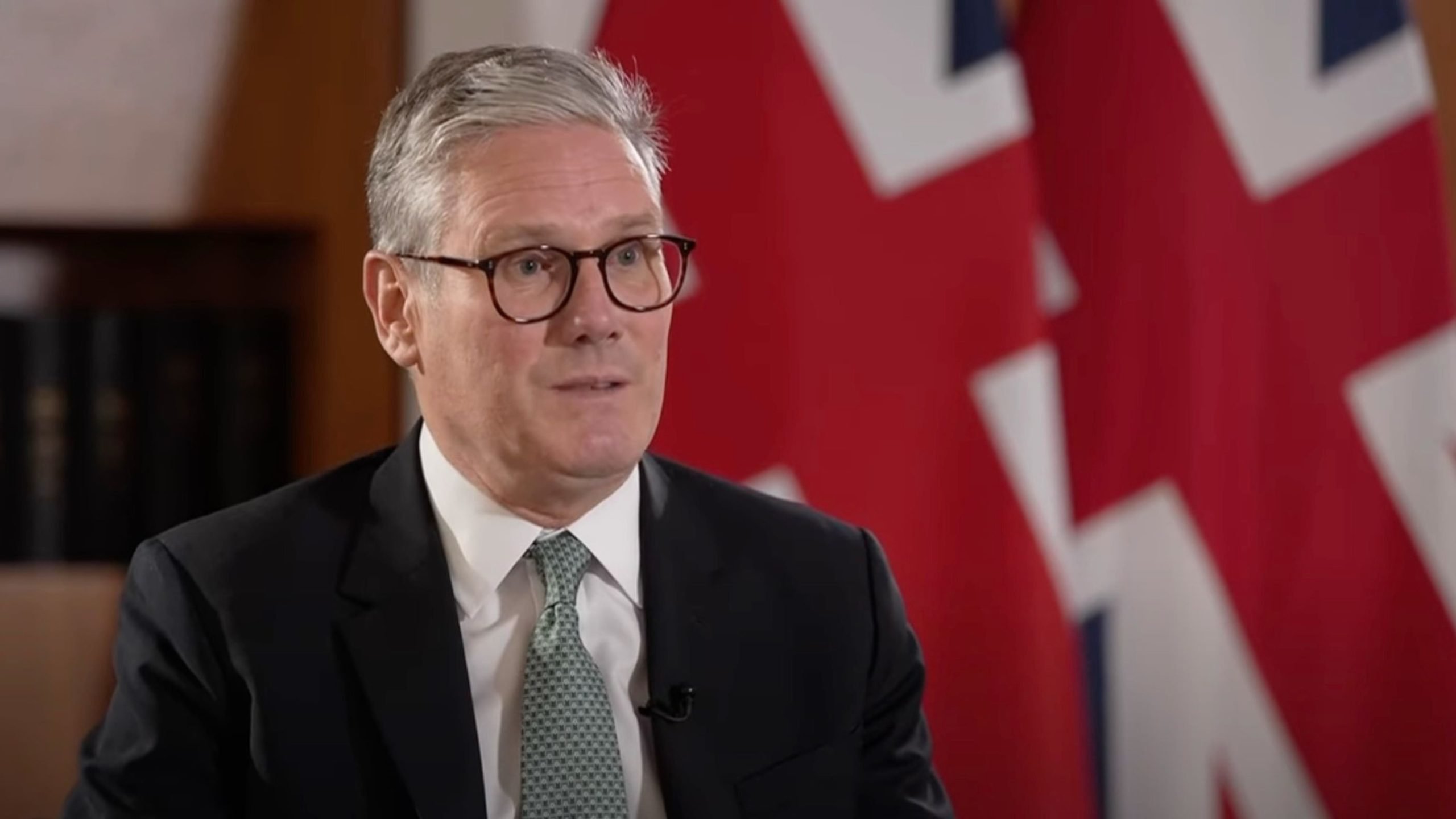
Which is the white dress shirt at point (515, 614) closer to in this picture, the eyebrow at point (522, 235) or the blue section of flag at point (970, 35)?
the eyebrow at point (522, 235)

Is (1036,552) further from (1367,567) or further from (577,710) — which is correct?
(577,710)

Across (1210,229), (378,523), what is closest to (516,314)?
Result: (378,523)

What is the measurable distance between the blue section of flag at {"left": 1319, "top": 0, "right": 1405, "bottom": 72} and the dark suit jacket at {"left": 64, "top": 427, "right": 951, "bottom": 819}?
1398 mm

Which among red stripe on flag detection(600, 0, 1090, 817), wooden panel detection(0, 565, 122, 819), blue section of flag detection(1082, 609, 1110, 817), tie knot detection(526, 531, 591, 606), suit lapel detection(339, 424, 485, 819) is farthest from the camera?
blue section of flag detection(1082, 609, 1110, 817)

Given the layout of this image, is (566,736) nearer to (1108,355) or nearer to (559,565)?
(559,565)

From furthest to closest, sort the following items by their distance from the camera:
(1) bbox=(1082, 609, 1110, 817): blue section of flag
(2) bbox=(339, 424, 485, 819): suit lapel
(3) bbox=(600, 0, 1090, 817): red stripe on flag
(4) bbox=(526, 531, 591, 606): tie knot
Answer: (1) bbox=(1082, 609, 1110, 817): blue section of flag < (3) bbox=(600, 0, 1090, 817): red stripe on flag < (4) bbox=(526, 531, 591, 606): tie knot < (2) bbox=(339, 424, 485, 819): suit lapel

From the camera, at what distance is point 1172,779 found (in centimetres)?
298

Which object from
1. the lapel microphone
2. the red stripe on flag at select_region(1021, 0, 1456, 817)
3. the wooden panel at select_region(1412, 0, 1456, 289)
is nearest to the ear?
the lapel microphone

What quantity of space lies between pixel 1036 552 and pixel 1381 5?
0.99 meters

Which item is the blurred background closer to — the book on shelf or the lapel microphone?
the book on shelf

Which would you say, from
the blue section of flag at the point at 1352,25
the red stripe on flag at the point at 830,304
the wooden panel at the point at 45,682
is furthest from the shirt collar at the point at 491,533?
the blue section of flag at the point at 1352,25

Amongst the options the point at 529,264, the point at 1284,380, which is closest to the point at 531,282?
the point at 529,264

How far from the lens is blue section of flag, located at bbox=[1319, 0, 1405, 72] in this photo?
2.86 meters

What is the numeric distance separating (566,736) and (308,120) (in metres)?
1.54
